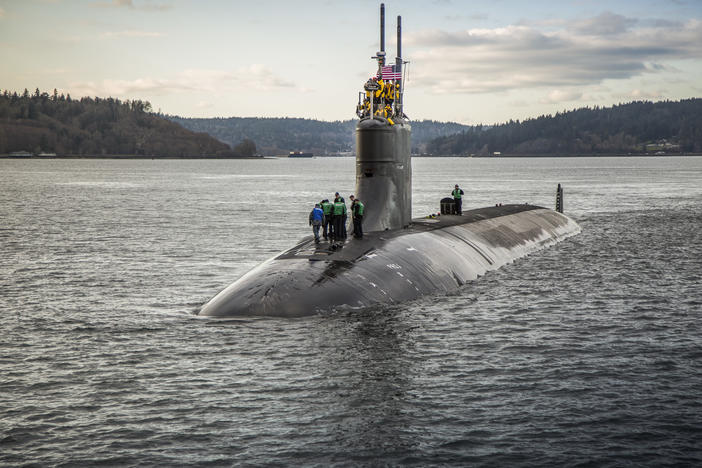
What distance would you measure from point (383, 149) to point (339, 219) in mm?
3396

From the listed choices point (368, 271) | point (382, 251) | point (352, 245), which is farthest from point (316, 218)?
point (368, 271)

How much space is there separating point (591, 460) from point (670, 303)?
14735 mm

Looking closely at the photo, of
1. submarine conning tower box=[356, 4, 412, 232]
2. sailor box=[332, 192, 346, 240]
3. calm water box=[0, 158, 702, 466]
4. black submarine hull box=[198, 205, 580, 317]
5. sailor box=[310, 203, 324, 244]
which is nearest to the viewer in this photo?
calm water box=[0, 158, 702, 466]

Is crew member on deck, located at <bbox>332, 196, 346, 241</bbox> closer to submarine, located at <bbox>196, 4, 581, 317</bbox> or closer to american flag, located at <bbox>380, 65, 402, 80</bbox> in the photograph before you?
submarine, located at <bbox>196, 4, 581, 317</bbox>

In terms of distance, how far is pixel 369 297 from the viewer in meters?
22.6

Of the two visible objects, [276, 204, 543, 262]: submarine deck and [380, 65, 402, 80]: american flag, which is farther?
[380, 65, 402, 80]: american flag

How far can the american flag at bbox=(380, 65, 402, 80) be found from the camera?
29.3 metres

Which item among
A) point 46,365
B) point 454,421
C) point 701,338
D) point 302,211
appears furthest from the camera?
point 302,211

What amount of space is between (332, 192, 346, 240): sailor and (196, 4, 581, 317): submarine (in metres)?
0.85

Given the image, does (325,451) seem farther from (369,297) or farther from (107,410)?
(369,297)

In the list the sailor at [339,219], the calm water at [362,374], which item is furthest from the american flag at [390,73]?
the calm water at [362,374]

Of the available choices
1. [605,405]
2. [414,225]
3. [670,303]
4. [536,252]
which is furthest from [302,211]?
[605,405]

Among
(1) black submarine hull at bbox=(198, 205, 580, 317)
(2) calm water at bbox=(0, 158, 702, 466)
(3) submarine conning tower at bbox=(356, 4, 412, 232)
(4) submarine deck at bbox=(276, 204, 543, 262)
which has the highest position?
(3) submarine conning tower at bbox=(356, 4, 412, 232)

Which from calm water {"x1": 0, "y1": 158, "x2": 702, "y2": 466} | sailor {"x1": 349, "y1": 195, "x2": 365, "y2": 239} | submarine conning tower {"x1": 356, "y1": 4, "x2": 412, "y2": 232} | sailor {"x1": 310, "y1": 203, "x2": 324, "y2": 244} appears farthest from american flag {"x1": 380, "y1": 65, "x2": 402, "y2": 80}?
calm water {"x1": 0, "y1": 158, "x2": 702, "y2": 466}
